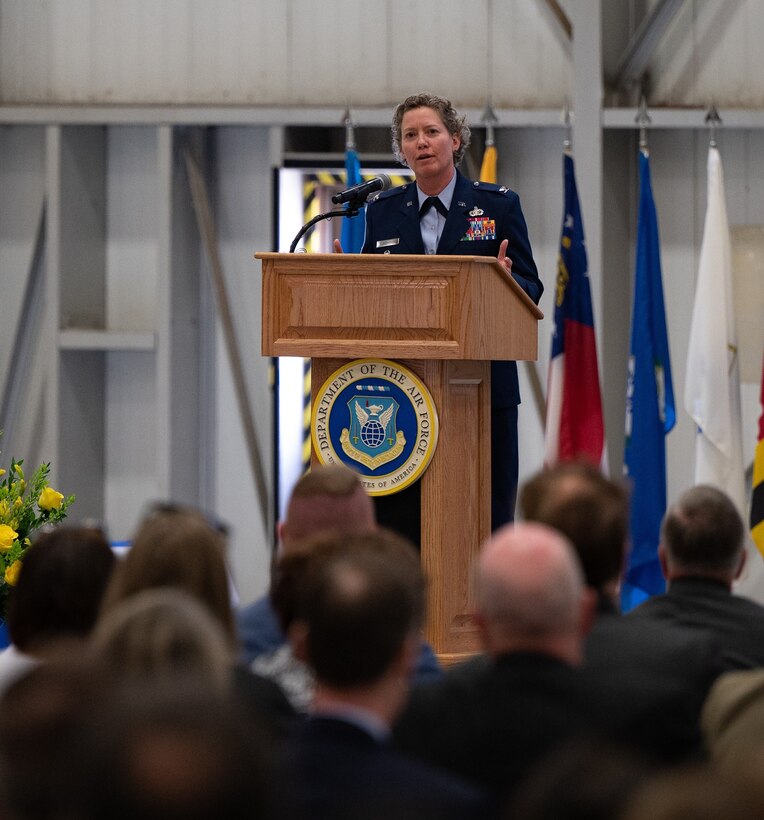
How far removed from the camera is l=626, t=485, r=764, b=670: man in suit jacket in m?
2.50

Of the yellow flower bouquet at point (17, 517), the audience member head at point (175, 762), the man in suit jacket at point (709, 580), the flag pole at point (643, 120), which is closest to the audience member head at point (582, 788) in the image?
the audience member head at point (175, 762)

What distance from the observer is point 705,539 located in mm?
2609

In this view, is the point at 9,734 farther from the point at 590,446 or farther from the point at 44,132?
the point at 44,132

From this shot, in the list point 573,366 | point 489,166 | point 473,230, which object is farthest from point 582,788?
point 489,166

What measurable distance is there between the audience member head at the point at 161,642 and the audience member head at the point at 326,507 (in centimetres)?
104

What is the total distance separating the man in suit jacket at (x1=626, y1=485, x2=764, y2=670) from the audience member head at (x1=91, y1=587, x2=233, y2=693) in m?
1.11

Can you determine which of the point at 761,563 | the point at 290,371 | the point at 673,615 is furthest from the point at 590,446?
the point at 673,615

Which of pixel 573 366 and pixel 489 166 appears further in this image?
pixel 489 166

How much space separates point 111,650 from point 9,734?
343 mm

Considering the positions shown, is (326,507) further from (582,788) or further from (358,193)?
(582,788)

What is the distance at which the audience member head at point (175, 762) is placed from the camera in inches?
38.9

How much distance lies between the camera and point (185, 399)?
6.73 meters

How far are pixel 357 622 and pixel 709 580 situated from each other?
113 cm

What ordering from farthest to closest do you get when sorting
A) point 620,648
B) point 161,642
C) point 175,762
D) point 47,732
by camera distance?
point 620,648, point 161,642, point 47,732, point 175,762
